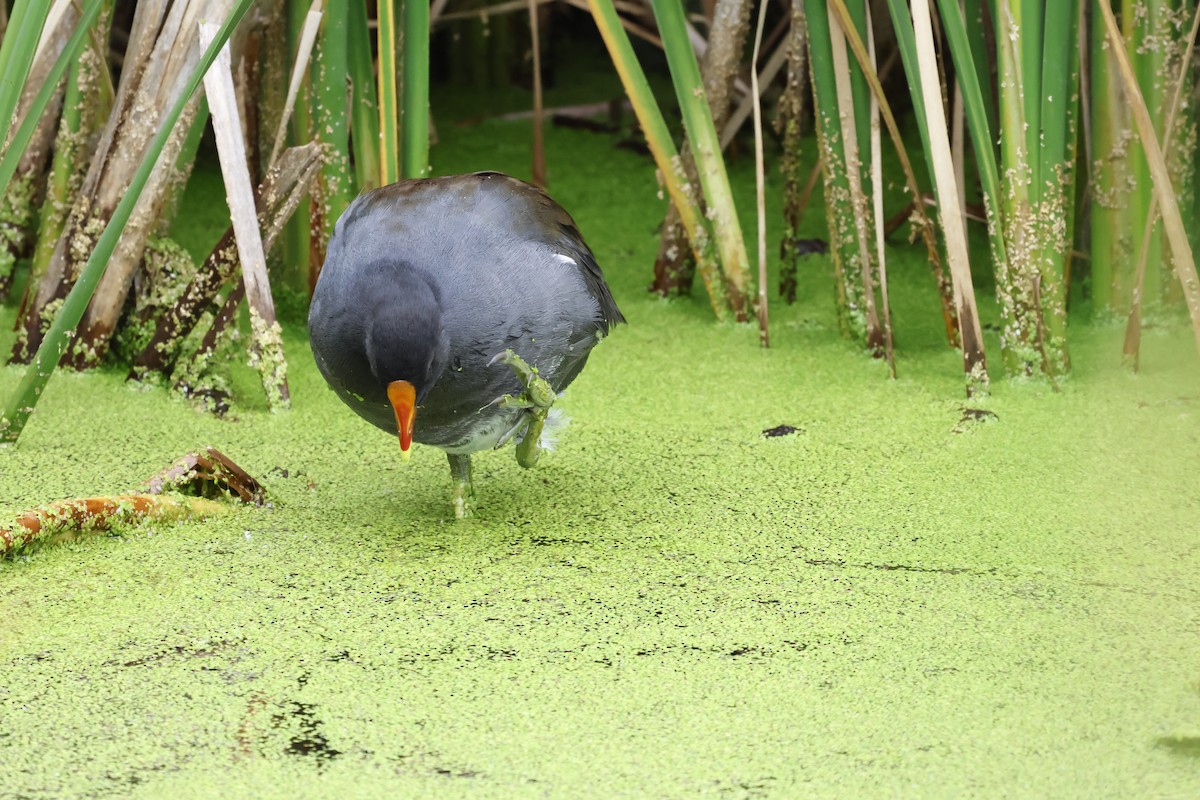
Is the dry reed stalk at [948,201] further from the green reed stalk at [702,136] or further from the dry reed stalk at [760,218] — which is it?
the green reed stalk at [702,136]

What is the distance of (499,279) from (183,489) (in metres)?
0.62

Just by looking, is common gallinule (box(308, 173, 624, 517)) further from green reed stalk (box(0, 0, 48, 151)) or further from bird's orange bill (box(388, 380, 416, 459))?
green reed stalk (box(0, 0, 48, 151))

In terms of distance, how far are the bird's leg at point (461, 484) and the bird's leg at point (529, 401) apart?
9cm

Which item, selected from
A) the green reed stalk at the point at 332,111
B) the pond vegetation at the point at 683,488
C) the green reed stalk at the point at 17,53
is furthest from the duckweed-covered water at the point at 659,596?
the green reed stalk at the point at 17,53

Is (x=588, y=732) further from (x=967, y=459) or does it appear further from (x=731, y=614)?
(x=967, y=459)

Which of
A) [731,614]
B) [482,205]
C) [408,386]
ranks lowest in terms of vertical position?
[731,614]

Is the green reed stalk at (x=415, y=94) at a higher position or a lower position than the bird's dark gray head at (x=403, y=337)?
higher

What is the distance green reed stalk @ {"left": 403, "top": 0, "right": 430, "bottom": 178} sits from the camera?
238 cm

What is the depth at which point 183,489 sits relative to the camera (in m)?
2.12

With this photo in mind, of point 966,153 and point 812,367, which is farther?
point 966,153

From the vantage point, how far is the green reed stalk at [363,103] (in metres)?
2.49

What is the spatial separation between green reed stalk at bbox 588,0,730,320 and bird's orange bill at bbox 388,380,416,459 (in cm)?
94

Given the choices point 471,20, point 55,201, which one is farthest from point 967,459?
point 471,20

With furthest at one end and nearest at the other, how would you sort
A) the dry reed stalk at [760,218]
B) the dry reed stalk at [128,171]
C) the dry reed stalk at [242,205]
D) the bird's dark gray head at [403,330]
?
the dry reed stalk at [760,218] < the dry reed stalk at [128,171] < the dry reed stalk at [242,205] < the bird's dark gray head at [403,330]
